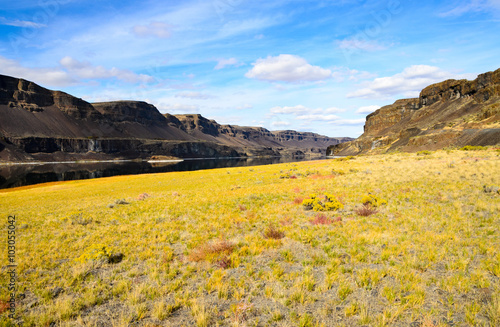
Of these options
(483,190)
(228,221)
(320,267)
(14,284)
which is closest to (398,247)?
(320,267)

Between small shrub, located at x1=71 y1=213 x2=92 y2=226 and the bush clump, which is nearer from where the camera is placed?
small shrub, located at x1=71 y1=213 x2=92 y2=226

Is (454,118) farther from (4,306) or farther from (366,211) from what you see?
(4,306)

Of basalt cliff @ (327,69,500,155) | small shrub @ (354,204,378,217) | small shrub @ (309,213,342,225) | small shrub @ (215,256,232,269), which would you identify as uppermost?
basalt cliff @ (327,69,500,155)

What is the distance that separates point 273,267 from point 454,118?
158447 millimetres

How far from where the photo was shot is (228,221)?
13836 mm

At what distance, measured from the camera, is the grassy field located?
233 inches

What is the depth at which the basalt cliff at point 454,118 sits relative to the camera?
75294 millimetres

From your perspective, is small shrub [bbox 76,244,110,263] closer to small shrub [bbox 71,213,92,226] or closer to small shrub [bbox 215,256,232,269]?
small shrub [bbox 215,256,232,269]

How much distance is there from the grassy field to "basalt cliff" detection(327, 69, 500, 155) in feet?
239

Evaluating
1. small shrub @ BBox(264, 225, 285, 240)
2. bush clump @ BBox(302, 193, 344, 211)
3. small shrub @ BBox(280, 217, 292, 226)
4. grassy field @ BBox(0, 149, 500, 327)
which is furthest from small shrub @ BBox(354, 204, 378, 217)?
small shrub @ BBox(264, 225, 285, 240)

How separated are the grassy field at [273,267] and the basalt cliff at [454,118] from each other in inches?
2873

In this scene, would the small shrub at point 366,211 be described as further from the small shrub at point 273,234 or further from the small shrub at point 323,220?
the small shrub at point 273,234

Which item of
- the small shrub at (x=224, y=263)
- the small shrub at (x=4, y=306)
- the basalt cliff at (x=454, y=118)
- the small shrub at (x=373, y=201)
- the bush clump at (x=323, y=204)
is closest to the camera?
the small shrub at (x=4, y=306)

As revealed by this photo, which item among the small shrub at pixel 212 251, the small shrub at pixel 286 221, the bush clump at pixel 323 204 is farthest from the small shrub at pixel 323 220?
the small shrub at pixel 212 251
